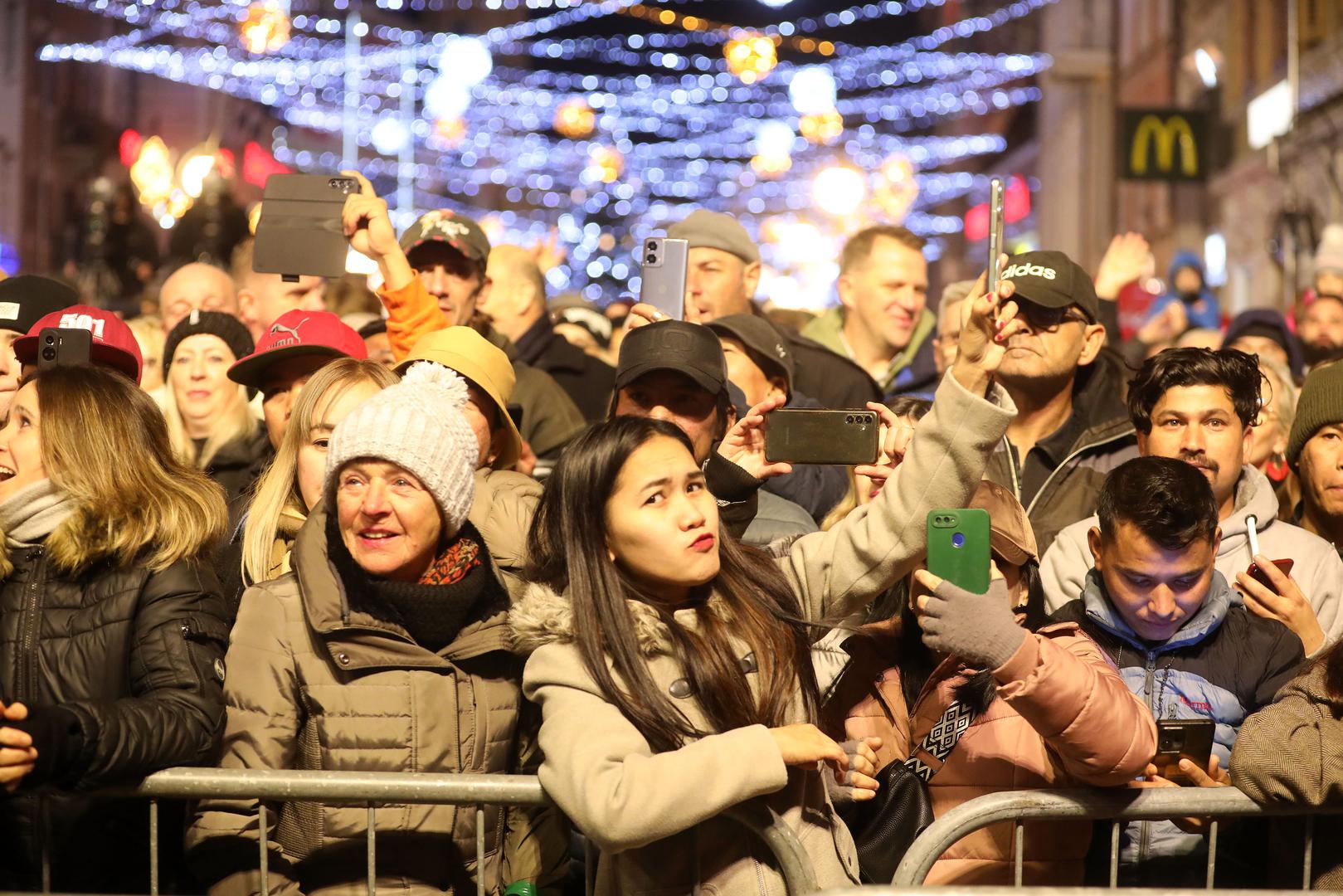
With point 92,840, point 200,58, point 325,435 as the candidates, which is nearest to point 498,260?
point 325,435

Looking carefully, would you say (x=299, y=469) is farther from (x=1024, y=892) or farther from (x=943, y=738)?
(x=1024, y=892)

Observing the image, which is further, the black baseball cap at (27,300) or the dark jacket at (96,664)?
the black baseball cap at (27,300)

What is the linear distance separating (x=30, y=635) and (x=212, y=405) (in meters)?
2.70

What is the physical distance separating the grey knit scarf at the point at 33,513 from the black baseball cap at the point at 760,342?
260 centimetres

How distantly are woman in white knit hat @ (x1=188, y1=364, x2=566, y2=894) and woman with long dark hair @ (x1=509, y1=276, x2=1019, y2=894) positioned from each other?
26 centimetres

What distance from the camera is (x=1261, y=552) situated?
4531mm

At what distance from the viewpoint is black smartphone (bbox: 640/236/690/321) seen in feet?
17.1

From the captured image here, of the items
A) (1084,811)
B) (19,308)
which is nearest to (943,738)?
(1084,811)

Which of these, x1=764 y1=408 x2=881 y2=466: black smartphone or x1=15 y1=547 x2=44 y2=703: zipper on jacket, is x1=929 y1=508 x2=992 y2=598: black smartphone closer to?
x1=764 y1=408 x2=881 y2=466: black smartphone

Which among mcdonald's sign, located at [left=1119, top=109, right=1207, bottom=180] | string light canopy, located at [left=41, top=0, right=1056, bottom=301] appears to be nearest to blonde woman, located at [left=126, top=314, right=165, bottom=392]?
string light canopy, located at [left=41, top=0, right=1056, bottom=301]

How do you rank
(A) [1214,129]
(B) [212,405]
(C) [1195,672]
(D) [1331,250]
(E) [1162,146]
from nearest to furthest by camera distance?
(C) [1195,672] < (B) [212,405] < (D) [1331,250] < (E) [1162,146] < (A) [1214,129]

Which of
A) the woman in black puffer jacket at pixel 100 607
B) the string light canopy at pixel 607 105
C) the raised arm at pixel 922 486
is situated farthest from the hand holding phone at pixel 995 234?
the string light canopy at pixel 607 105

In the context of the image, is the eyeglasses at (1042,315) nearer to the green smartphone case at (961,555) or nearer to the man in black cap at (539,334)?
the green smartphone case at (961,555)

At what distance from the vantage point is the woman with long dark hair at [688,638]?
10.4ft
